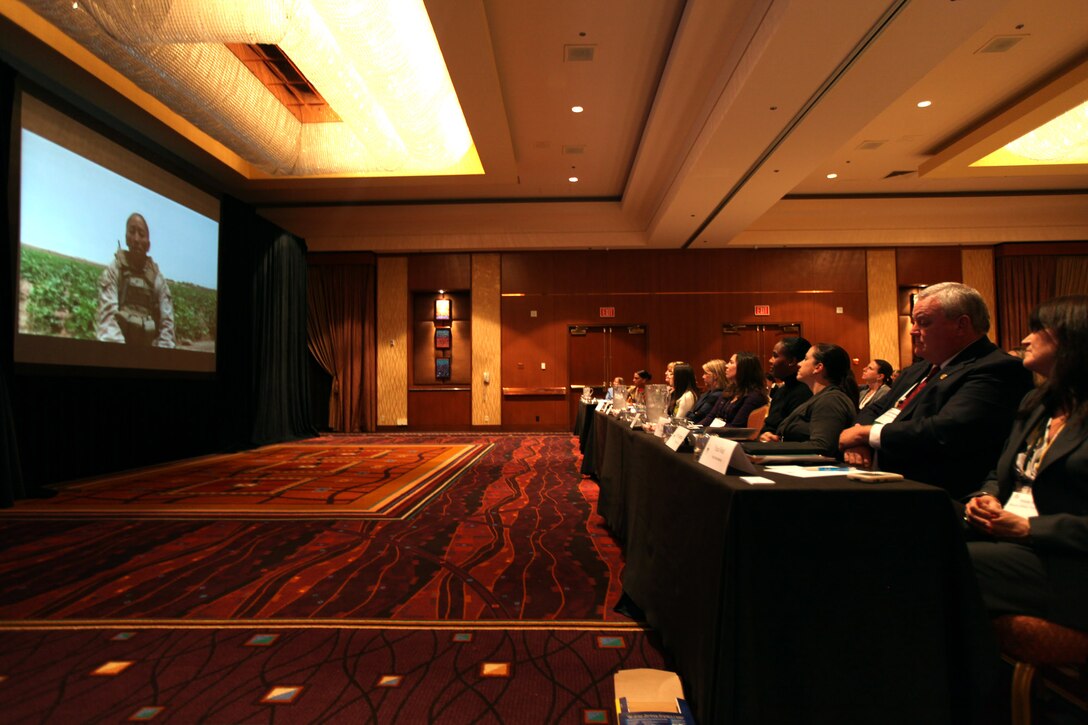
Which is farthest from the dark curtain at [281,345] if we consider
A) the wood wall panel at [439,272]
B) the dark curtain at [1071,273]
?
the dark curtain at [1071,273]

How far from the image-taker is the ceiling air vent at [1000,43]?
533cm

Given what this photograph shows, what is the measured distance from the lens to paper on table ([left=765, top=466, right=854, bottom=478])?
142cm

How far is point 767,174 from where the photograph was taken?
7113mm

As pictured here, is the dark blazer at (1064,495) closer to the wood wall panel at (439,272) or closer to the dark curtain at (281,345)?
the dark curtain at (281,345)

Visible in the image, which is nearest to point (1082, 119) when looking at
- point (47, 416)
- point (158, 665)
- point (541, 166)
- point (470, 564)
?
point (541, 166)

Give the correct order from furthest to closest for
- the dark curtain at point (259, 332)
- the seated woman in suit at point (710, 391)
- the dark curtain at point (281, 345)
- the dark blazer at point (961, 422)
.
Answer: the dark curtain at point (281, 345) → the dark curtain at point (259, 332) → the seated woman in suit at point (710, 391) → the dark blazer at point (961, 422)

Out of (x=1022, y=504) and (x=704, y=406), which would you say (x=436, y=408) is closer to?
(x=704, y=406)

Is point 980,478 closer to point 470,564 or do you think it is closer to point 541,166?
point 470,564

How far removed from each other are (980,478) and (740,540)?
114cm

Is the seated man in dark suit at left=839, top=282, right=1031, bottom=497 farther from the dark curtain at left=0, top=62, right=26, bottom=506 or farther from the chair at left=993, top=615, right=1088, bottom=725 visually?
Answer: the dark curtain at left=0, top=62, right=26, bottom=506

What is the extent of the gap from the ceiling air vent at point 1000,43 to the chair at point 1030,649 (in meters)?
6.10

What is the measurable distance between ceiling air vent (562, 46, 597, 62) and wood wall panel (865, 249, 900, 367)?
7.63 metres

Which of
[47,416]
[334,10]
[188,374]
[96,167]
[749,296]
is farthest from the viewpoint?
[749,296]

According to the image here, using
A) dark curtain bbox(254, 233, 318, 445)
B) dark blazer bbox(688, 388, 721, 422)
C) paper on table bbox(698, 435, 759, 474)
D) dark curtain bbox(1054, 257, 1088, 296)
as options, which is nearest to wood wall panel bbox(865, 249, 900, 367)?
dark curtain bbox(1054, 257, 1088, 296)
